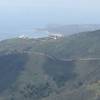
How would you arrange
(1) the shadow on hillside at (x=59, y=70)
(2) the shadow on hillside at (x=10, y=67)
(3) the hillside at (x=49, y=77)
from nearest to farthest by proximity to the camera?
(3) the hillside at (x=49, y=77), (2) the shadow on hillside at (x=10, y=67), (1) the shadow on hillside at (x=59, y=70)

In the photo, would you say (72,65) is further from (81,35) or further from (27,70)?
(81,35)

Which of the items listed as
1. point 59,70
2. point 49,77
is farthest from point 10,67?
point 49,77

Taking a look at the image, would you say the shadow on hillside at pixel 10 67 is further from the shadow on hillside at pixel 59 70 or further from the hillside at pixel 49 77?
the shadow on hillside at pixel 59 70

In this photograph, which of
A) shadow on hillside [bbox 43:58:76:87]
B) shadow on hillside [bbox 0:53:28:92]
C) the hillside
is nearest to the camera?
the hillside

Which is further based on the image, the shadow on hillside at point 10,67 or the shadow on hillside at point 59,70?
the shadow on hillside at point 59,70

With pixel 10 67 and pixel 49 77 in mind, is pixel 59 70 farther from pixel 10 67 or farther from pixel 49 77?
pixel 10 67

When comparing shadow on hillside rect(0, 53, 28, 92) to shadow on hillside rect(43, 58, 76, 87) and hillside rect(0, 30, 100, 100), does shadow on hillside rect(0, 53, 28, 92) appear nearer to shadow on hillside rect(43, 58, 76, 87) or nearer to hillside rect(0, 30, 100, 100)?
hillside rect(0, 30, 100, 100)

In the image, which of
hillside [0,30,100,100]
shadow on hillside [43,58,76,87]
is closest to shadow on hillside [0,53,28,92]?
hillside [0,30,100,100]

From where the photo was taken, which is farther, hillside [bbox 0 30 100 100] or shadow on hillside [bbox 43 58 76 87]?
shadow on hillside [bbox 43 58 76 87]

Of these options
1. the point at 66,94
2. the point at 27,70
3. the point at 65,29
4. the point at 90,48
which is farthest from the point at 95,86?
the point at 65,29

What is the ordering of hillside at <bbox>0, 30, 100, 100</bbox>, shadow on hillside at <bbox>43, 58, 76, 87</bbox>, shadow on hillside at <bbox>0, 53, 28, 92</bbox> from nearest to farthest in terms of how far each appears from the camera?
hillside at <bbox>0, 30, 100, 100</bbox> → shadow on hillside at <bbox>0, 53, 28, 92</bbox> → shadow on hillside at <bbox>43, 58, 76, 87</bbox>

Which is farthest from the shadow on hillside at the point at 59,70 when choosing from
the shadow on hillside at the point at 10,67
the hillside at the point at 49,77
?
the shadow on hillside at the point at 10,67

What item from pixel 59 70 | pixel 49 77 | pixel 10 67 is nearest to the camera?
pixel 49 77
